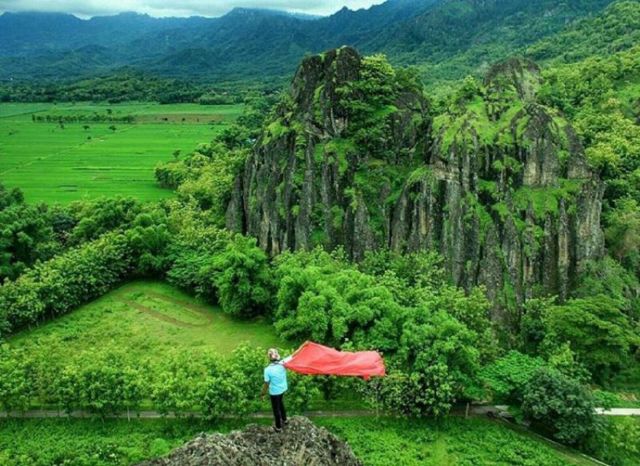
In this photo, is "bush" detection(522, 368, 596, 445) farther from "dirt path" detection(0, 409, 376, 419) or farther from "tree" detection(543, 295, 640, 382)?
"dirt path" detection(0, 409, 376, 419)

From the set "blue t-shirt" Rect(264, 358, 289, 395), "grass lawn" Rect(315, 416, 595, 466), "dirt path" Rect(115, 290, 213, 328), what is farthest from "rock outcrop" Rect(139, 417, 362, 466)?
"dirt path" Rect(115, 290, 213, 328)

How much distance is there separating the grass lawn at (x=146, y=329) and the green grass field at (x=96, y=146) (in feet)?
117

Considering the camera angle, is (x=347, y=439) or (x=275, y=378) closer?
(x=275, y=378)

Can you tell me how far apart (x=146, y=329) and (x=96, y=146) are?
3545 inches

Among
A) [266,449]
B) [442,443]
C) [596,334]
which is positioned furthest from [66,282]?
[596,334]

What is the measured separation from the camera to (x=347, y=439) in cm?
3406

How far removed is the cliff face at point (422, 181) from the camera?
46.2 metres

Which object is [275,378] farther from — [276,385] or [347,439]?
[347,439]

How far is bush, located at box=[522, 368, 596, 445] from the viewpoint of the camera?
111 ft

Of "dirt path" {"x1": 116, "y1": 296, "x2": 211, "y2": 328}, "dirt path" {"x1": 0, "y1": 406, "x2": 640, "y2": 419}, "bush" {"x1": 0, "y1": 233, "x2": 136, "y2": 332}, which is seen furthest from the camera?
"dirt path" {"x1": 116, "y1": 296, "x2": 211, "y2": 328}

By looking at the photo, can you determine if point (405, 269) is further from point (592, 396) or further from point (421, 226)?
point (592, 396)

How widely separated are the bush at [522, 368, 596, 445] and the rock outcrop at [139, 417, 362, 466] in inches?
780

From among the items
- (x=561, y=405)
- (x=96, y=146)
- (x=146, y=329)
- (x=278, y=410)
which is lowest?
(x=561, y=405)

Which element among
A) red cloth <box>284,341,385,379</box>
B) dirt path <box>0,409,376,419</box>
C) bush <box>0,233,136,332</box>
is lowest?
dirt path <box>0,409,376,419</box>
